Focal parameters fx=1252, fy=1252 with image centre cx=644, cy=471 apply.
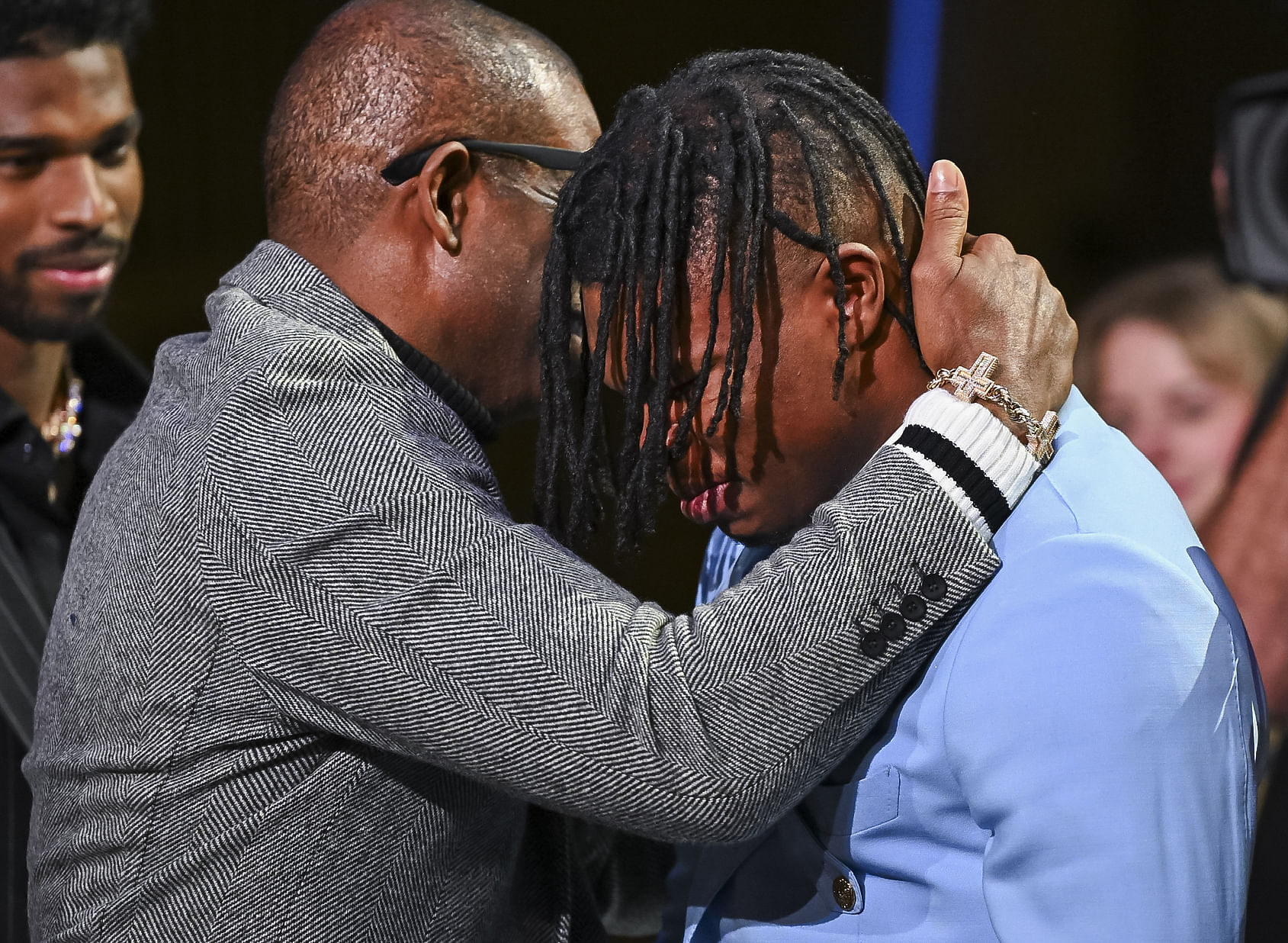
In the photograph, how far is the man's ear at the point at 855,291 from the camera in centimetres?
108

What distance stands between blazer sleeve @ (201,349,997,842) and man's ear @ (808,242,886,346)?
0.40 ft

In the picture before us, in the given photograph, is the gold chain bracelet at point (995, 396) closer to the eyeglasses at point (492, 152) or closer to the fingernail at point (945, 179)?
the fingernail at point (945, 179)

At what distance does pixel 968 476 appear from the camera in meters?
1.03

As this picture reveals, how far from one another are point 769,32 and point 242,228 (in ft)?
3.22

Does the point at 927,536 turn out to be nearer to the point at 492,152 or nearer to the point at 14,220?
the point at 492,152

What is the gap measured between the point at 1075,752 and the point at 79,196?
5.63ft

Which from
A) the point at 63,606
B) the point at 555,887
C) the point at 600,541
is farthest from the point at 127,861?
the point at 600,541

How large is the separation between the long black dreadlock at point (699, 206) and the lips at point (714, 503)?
0.04 m

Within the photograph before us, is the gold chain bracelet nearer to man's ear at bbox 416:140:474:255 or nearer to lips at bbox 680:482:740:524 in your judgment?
lips at bbox 680:482:740:524

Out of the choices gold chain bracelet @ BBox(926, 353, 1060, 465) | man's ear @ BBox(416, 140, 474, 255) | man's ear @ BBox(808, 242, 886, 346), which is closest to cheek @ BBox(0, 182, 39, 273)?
man's ear @ BBox(416, 140, 474, 255)

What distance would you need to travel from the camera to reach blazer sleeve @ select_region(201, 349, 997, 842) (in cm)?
103

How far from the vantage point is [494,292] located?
1.43 m

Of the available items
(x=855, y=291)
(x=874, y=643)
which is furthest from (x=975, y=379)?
(x=874, y=643)

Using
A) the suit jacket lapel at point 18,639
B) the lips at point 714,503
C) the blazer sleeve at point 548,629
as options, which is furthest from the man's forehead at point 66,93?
the lips at point 714,503
